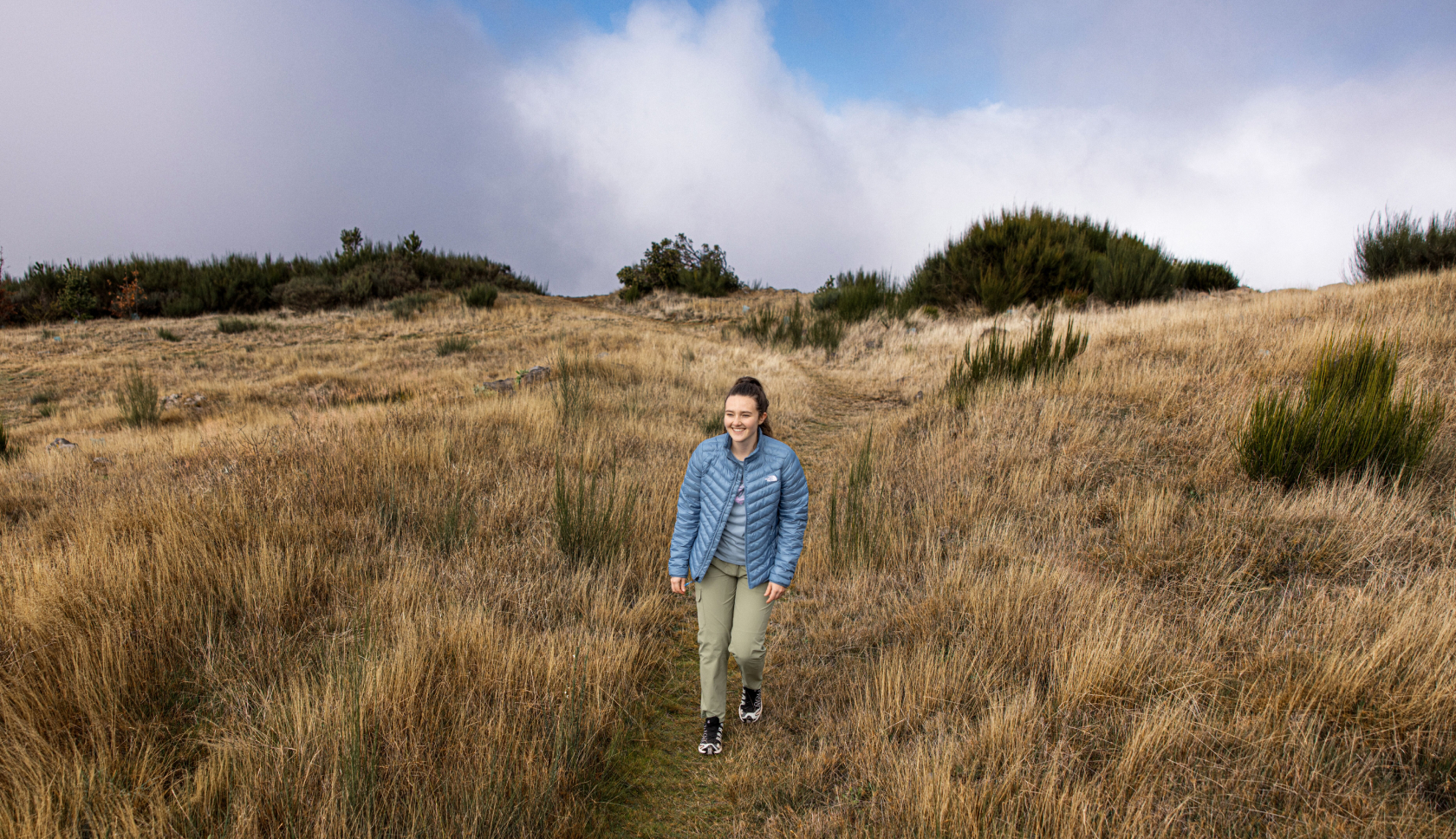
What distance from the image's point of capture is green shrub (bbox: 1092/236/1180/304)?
13148 mm

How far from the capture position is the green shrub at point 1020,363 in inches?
269

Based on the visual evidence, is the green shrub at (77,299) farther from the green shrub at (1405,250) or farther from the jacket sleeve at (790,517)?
the green shrub at (1405,250)

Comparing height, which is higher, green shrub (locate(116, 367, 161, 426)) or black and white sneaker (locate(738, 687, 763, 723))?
green shrub (locate(116, 367, 161, 426))

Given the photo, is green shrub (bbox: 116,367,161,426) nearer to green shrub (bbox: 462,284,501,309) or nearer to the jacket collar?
the jacket collar

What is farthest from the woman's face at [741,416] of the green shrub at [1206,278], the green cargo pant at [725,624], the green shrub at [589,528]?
the green shrub at [1206,278]

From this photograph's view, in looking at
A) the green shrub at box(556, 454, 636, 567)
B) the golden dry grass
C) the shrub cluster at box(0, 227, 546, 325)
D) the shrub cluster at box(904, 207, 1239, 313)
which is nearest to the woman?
the golden dry grass

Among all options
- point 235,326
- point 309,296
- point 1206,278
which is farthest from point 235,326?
point 1206,278

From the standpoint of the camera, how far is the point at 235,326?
56.0 feet

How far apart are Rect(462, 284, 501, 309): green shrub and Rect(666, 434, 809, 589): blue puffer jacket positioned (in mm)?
20630

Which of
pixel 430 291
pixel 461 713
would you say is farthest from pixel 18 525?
pixel 430 291

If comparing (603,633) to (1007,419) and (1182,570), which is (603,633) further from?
(1007,419)

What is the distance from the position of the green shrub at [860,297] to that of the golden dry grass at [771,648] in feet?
33.9

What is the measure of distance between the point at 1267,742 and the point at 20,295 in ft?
107

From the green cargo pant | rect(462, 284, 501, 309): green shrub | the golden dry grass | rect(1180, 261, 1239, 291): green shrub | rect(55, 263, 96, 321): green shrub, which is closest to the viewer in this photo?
the golden dry grass
